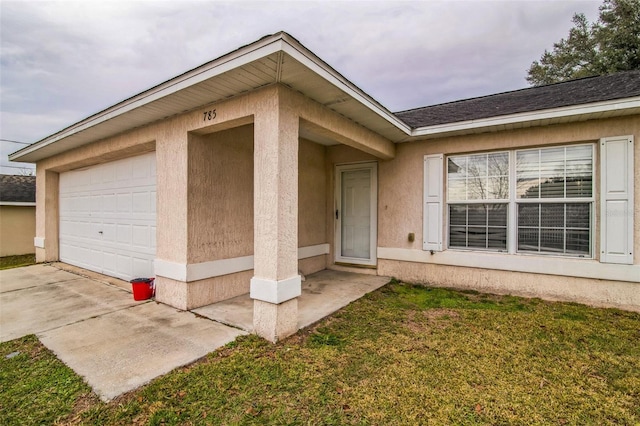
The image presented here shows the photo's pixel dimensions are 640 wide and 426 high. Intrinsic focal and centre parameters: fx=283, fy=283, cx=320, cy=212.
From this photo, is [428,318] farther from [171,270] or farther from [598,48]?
[598,48]

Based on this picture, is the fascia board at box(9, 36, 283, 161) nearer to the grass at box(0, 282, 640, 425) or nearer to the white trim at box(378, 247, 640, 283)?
the grass at box(0, 282, 640, 425)

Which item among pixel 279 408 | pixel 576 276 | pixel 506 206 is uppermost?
pixel 506 206

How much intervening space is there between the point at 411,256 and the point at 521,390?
3.35 m

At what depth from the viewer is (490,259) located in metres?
4.82

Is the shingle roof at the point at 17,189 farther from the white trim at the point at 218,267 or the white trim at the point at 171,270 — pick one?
the white trim at the point at 218,267

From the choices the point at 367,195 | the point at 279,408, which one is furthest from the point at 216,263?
the point at 367,195

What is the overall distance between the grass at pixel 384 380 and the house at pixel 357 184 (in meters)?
0.67

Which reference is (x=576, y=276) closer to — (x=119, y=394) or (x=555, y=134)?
(x=555, y=134)

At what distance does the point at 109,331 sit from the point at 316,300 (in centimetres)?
259

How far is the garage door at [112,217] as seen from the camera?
4891 millimetres

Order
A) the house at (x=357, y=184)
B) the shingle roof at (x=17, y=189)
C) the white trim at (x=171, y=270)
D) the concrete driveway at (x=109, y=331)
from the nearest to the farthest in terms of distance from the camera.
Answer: the concrete driveway at (x=109, y=331) < the house at (x=357, y=184) < the white trim at (x=171, y=270) < the shingle roof at (x=17, y=189)

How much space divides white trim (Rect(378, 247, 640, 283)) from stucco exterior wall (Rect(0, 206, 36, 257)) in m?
12.6

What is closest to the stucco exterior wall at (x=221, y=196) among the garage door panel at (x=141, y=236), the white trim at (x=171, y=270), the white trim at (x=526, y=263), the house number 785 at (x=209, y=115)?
the white trim at (x=171, y=270)

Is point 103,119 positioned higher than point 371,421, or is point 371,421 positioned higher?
point 103,119
